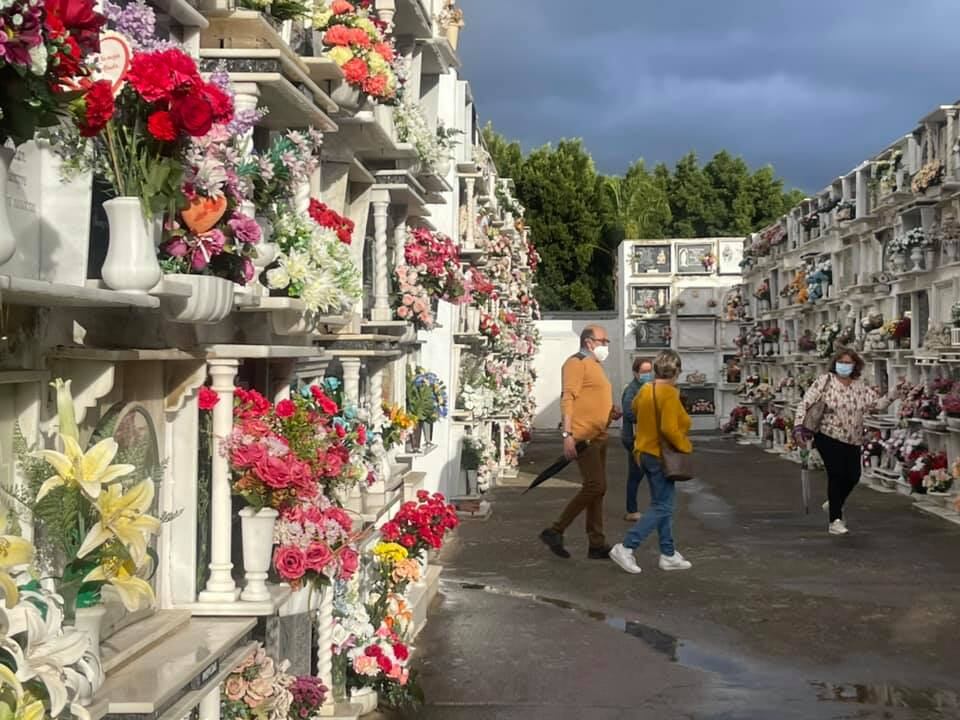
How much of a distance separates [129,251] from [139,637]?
1.25m

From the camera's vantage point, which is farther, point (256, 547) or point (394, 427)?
point (394, 427)

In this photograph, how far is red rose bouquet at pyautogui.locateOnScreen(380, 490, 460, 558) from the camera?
7.75 metres

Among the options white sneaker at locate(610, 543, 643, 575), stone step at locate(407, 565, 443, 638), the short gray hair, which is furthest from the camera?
white sneaker at locate(610, 543, 643, 575)

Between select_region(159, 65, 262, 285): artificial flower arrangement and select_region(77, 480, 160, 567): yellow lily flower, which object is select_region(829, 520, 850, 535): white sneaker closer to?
select_region(159, 65, 262, 285): artificial flower arrangement

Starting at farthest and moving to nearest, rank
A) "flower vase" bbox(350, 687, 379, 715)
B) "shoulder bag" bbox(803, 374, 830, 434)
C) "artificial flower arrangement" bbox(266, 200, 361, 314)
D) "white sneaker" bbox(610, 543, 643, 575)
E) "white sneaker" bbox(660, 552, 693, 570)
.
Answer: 1. "shoulder bag" bbox(803, 374, 830, 434)
2. "white sneaker" bbox(660, 552, 693, 570)
3. "white sneaker" bbox(610, 543, 643, 575)
4. "flower vase" bbox(350, 687, 379, 715)
5. "artificial flower arrangement" bbox(266, 200, 361, 314)

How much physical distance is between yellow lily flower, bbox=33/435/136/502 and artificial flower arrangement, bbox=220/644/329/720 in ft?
5.60

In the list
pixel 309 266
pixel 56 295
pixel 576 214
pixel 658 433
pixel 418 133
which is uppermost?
pixel 576 214

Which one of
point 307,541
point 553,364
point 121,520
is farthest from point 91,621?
point 553,364

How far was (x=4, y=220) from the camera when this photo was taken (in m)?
2.74

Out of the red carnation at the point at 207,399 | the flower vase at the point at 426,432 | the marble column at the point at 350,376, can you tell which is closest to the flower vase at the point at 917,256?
the flower vase at the point at 426,432

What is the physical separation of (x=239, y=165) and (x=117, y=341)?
776 mm

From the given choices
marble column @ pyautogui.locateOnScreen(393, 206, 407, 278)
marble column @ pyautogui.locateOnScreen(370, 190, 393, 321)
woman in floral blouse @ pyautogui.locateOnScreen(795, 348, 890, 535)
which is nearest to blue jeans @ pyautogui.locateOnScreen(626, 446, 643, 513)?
woman in floral blouse @ pyautogui.locateOnScreen(795, 348, 890, 535)

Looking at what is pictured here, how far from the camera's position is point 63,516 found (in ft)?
10.8

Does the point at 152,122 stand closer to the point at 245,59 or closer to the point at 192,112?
the point at 192,112
